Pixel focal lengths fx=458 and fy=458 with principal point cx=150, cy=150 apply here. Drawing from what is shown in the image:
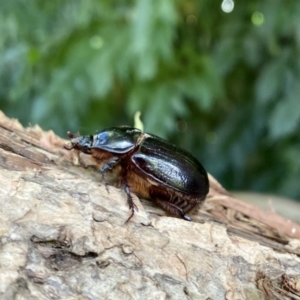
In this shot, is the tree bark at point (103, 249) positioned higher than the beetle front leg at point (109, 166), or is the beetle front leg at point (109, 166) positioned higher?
the beetle front leg at point (109, 166)

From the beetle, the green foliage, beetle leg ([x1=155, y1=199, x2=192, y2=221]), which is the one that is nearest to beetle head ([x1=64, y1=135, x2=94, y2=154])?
the beetle

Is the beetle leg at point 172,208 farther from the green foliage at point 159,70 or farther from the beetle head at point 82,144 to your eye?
the green foliage at point 159,70

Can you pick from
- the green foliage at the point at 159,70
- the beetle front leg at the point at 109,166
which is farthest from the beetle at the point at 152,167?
the green foliage at the point at 159,70

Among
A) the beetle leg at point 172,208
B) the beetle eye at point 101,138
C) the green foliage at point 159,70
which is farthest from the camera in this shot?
the green foliage at point 159,70

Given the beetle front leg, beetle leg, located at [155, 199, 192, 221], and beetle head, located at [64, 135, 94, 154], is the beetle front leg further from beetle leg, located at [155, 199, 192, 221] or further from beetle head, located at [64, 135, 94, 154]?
beetle leg, located at [155, 199, 192, 221]

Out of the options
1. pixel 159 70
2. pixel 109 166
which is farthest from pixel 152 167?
pixel 159 70

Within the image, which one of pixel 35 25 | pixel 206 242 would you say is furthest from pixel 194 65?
pixel 206 242

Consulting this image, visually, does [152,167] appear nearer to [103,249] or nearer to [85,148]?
[85,148]
